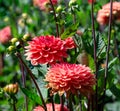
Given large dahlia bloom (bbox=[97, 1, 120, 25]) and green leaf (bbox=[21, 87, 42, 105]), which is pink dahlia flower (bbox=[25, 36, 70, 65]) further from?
large dahlia bloom (bbox=[97, 1, 120, 25])

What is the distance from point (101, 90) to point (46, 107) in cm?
22

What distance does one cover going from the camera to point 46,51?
1259mm

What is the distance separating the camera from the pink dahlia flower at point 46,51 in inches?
49.1

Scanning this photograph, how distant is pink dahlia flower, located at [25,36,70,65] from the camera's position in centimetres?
125

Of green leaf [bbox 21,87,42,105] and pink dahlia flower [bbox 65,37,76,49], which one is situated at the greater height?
pink dahlia flower [bbox 65,37,76,49]

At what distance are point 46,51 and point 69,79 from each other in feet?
0.37

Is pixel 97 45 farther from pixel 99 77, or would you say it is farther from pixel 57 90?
pixel 57 90

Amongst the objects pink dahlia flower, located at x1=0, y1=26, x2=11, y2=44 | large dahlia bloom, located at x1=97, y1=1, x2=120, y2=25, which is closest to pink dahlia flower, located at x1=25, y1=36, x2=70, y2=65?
large dahlia bloom, located at x1=97, y1=1, x2=120, y2=25

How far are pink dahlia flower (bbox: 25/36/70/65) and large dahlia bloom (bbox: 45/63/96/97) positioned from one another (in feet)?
0.09

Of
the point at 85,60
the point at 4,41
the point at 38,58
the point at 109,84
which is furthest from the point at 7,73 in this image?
the point at 38,58

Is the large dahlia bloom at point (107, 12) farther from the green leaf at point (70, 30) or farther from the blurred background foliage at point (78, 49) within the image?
the green leaf at point (70, 30)

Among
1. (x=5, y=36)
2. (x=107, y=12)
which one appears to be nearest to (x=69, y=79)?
(x=107, y=12)

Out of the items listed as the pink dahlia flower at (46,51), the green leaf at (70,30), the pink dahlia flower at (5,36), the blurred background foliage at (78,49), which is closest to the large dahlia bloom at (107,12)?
the blurred background foliage at (78,49)

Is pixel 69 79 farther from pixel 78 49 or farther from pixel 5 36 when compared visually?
pixel 5 36
